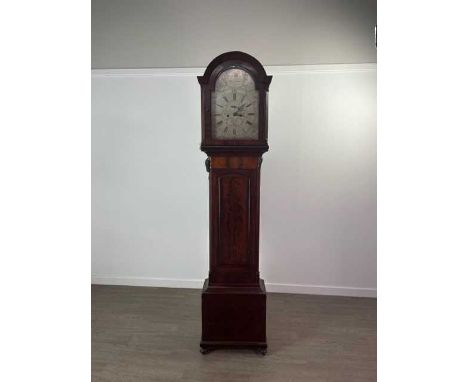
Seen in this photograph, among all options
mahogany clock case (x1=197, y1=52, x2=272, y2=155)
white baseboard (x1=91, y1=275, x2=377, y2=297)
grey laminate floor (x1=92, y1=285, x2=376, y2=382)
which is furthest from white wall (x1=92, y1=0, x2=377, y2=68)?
grey laminate floor (x1=92, y1=285, x2=376, y2=382)

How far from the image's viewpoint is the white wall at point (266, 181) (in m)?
4.16

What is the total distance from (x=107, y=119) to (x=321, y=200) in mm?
2347

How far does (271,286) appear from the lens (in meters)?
4.33

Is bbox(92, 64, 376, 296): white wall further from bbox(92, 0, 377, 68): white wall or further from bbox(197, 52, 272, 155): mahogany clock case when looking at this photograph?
bbox(197, 52, 272, 155): mahogany clock case

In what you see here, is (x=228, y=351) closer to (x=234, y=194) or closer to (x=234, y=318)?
(x=234, y=318)

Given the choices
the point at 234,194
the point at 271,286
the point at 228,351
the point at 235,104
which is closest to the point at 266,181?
the point at 271,286

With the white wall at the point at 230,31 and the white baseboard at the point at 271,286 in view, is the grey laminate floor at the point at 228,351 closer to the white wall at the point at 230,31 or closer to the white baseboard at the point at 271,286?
the white baseboard at the point at 271,286

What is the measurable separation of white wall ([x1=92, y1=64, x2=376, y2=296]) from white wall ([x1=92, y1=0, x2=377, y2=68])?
156 mm

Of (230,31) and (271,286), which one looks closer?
(230,31)

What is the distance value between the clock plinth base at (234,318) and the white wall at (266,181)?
Answer: 1.48 metres

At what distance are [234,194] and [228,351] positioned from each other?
3.51 feet
